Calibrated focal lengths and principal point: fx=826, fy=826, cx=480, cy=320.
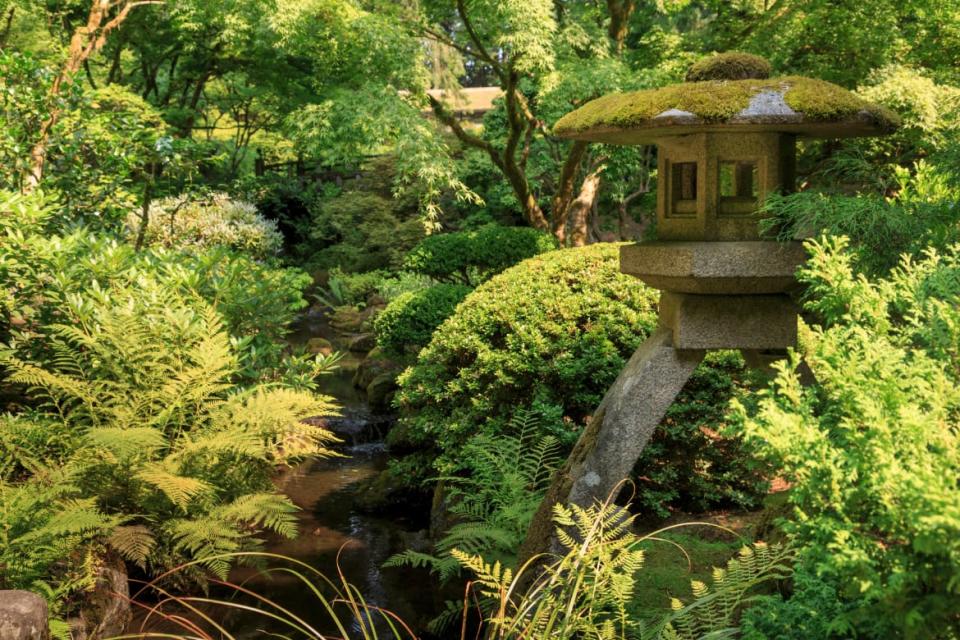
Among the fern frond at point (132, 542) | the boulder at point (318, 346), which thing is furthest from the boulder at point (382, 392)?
the fern frond at point (132, 542)

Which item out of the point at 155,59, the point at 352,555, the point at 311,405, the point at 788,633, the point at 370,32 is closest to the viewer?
the point at 788,633

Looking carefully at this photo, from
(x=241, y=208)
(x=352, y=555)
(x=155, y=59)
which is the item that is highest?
(x=155, y=59)

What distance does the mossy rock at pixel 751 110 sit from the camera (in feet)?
10.9

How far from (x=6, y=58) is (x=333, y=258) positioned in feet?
40.3

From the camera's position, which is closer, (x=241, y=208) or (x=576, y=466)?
(x=576, y=466)

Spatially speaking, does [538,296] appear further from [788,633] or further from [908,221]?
[788,633]

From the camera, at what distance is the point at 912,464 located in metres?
1.77

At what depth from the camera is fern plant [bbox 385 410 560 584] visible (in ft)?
15.6

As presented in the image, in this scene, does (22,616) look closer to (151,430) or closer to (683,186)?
(151,430)

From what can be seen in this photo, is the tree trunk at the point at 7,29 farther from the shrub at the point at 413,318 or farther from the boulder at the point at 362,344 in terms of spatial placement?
the shrub at the point at 413,318

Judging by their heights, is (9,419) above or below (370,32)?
below

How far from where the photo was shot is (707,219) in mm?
3729

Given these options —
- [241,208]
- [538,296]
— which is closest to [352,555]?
[538,296]

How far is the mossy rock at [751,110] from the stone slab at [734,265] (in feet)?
1.66
